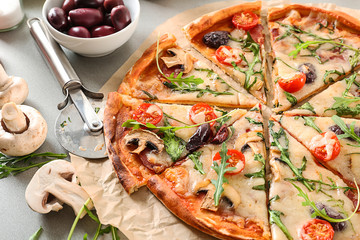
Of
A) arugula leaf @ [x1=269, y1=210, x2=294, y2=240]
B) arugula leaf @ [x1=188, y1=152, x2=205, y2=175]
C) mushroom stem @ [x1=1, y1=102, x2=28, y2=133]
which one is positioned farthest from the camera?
arugula leaf @ [x1=188, y1=152, x2=205, y2=175]

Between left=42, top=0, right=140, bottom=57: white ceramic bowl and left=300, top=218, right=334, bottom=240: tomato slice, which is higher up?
left=42, top=0, right=140, bottom=57: white ceramic bowl

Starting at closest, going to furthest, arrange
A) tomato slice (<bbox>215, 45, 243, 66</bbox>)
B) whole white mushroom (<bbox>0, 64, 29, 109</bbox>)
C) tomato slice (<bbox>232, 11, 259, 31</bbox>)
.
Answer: whole white mushroom (<bbox>0, 64, 29, 109</bbox>)
tomato slice (<bbox>215, 45, 243, 66</bbox>)
tomato slice (<bbox>232, 11, 259, 31</bbox>)

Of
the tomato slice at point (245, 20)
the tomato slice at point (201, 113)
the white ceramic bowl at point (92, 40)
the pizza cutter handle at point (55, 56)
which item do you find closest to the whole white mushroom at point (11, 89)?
the pizza cutter handle at point (55, 56)

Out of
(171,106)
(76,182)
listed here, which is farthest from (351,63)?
(76,182)

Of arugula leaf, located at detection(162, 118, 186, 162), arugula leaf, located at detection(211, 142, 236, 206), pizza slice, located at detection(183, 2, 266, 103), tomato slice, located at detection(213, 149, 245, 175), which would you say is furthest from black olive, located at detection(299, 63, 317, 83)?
arugula leaf, located at detection(162, 118, 186, 162)

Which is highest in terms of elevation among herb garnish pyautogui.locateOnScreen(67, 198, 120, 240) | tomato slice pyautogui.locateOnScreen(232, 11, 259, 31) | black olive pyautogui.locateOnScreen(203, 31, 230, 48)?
tomato slice pyautogui.locateOnScreen(232, 11, 259, 31)

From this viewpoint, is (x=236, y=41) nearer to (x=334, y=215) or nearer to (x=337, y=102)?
(x=337, y=102)

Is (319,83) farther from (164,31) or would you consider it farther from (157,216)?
(157,216)

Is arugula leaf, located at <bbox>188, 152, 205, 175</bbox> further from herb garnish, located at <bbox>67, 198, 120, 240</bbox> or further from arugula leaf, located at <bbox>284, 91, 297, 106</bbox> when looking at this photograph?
arugula leaf, located at <bbox>284, 91, 297, 106</bbox>
